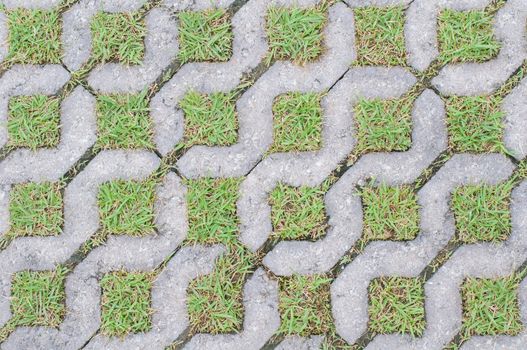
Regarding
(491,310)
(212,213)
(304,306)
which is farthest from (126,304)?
(491,310)

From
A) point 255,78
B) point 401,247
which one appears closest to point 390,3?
point 255,78

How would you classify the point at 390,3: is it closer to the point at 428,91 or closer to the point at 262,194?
the point at 428,91

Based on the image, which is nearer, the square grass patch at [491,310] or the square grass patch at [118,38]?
the square grass patch at [491,310]

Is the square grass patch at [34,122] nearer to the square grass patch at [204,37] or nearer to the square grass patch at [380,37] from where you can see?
the square grass patch at [204,37]

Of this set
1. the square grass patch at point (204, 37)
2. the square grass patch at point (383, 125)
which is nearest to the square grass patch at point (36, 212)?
the square grass patch at point (204, 37)

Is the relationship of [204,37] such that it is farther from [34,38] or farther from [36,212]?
[36,212]

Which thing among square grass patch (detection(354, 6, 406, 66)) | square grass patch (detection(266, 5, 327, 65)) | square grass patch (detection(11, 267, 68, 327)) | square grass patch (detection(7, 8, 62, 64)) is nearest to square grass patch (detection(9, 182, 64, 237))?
square grass patch (detection(11, 267, 68, 327))
